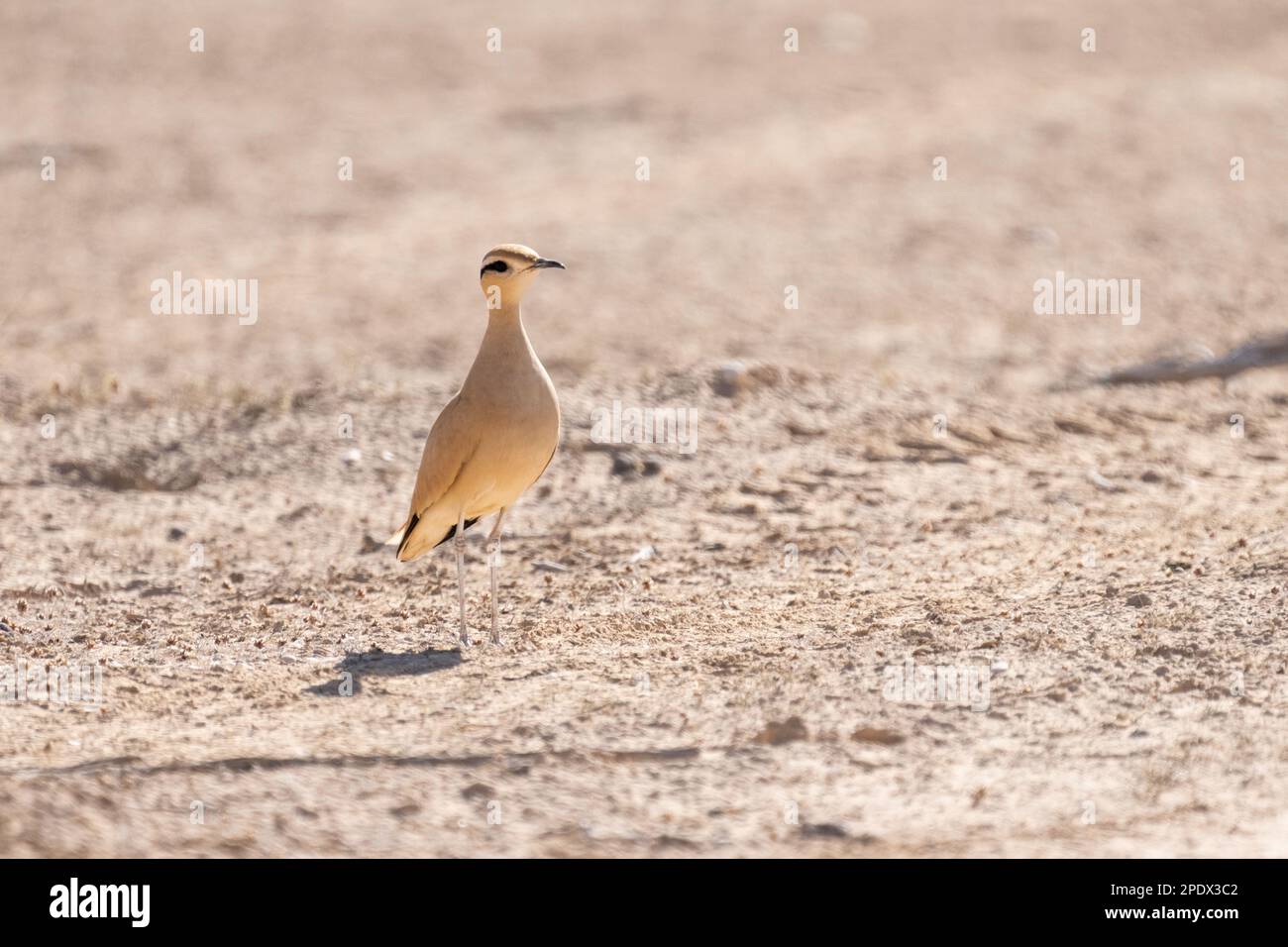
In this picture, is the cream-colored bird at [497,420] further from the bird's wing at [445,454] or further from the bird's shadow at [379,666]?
the bird's shadow at [379,666]

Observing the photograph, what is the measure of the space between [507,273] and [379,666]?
1798mm

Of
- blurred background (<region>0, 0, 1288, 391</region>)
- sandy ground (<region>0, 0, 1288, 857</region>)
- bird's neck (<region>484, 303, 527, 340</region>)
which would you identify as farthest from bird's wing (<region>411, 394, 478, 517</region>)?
blurred background (<region>0, 0, 1288, 391</region>)

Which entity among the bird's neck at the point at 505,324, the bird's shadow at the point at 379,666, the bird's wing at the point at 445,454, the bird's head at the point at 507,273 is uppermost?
the bird's head at the point at 507,273

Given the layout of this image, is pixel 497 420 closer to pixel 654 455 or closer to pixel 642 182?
pixel 654 455

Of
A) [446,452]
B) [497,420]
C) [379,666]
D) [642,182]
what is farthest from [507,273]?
[642,182]

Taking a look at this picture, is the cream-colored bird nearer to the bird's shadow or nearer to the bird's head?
the bird's head

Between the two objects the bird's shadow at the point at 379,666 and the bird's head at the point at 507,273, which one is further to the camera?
the bird's head at the point at 507,273

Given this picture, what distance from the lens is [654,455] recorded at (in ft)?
32.1

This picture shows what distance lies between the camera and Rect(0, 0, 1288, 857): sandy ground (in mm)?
5512

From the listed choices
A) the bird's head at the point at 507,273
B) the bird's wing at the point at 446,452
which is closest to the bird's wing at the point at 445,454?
the bird's wing at the point at 446,452

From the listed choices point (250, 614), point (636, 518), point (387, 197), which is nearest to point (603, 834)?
point (250, 614)

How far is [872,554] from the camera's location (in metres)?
8.35

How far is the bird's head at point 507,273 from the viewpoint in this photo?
7195 millimetres

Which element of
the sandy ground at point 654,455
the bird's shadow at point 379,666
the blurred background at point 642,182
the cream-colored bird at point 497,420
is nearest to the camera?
the sandy ground at point 654,455
